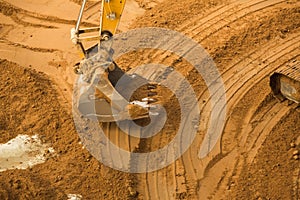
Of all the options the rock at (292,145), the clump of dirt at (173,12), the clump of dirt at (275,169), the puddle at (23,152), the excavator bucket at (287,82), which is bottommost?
the puddle at (23,152)

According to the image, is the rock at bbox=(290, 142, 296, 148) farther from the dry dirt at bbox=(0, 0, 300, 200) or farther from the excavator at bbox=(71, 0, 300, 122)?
the excavator at bbox=(71, 0, 300, 122)

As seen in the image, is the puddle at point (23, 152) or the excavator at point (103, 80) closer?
the puddle at point (23, 152)

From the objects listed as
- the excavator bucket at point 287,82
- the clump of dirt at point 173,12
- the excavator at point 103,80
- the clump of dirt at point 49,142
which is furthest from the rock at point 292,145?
the clump of dirt at point 173,12

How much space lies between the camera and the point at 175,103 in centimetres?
977

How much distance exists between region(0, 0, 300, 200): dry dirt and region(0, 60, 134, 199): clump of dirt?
2 centimetres

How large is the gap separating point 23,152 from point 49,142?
0.46 metres

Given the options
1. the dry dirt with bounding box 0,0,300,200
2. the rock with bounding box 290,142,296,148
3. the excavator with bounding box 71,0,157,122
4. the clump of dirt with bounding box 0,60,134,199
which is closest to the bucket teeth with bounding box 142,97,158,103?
the dry dirt with bounding box 0,0,300,200

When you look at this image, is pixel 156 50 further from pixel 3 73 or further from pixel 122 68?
pixel 3 73

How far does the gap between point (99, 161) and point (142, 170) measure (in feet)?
2.36

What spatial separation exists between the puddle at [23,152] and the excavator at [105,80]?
92cm

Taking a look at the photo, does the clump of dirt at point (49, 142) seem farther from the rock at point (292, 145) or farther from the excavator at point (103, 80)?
the rock at point (292, 145)

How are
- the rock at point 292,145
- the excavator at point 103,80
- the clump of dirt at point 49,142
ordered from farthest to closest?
1. the excavator at point 103,80
2. the rock at point 292,145
3. the clump of dirt at point 49,142

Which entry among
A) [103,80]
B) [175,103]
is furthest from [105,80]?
[175,103]

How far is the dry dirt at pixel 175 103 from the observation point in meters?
8.51
